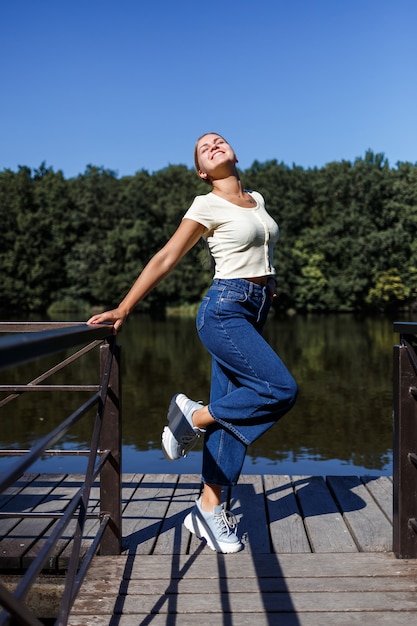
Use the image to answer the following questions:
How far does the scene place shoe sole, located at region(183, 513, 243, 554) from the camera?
255 cm

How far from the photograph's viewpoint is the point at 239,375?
253 centimetres

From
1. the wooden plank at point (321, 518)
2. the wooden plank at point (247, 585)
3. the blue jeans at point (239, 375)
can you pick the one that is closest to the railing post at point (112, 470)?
the wooden plank at point (247, 585)

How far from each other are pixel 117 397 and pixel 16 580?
0.75m

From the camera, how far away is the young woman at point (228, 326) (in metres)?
2.48

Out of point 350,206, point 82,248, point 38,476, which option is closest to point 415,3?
point 350,206

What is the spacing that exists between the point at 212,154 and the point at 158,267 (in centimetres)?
51

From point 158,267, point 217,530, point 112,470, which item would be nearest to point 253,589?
point 217,530

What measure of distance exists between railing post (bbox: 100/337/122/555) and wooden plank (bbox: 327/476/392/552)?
2.92ft

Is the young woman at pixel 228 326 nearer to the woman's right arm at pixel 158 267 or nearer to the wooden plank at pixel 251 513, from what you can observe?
the woman's right arm at pixel 158 267

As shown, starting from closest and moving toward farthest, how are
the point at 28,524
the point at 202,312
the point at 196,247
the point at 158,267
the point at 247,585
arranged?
the point at 247,585 < the point at 158,267 < the point at 202,312 < the point at 28,524 < the point at 196,247

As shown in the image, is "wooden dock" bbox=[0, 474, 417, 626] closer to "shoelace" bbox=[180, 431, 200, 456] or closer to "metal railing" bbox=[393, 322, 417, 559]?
"metal railing" bbox=[393, 322, 417, 559]

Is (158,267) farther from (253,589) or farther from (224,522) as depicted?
(253,589)

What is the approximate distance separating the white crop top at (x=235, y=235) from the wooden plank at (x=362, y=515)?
107cm

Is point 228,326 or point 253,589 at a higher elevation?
point 228,326
